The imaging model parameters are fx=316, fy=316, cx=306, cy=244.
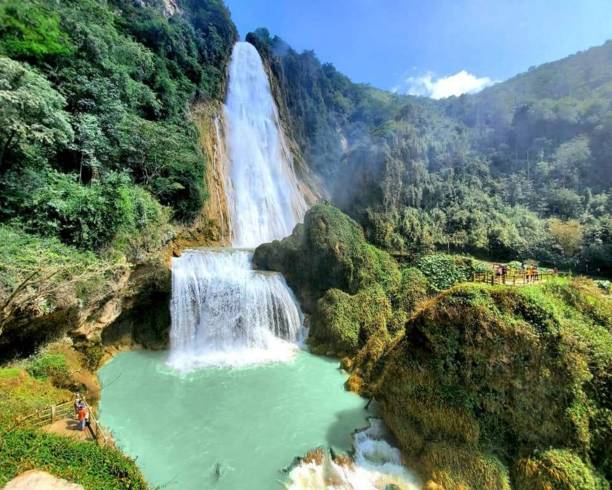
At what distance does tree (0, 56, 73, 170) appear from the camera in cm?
1149

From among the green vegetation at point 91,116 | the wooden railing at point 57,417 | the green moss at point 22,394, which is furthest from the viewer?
the green vegetation at point 91,116

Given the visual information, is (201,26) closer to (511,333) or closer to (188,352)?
(188,352)

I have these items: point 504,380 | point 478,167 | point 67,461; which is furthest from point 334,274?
point 478,167

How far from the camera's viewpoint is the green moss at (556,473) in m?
7.27

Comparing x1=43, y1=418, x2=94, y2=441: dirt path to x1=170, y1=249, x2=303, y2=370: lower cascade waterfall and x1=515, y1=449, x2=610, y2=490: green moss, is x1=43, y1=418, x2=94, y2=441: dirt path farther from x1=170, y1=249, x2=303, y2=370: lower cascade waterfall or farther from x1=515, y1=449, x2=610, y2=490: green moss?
x1=515, y1=449, x2=610, y2=490: green moss

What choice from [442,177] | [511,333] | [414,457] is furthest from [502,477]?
[442,177]

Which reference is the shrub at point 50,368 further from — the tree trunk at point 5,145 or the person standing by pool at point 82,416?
the tree trunk at point 5,145

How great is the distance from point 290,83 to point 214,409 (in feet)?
148

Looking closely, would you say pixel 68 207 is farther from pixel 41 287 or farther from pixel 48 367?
pixel 48 367

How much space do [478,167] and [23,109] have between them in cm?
3603

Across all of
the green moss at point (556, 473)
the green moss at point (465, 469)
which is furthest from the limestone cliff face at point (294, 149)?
the green moss at point (556, 473)

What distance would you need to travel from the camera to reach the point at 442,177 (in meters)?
29.3

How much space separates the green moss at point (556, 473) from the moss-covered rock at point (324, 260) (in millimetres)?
11453

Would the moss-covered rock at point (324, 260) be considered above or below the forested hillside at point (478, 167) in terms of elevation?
below
